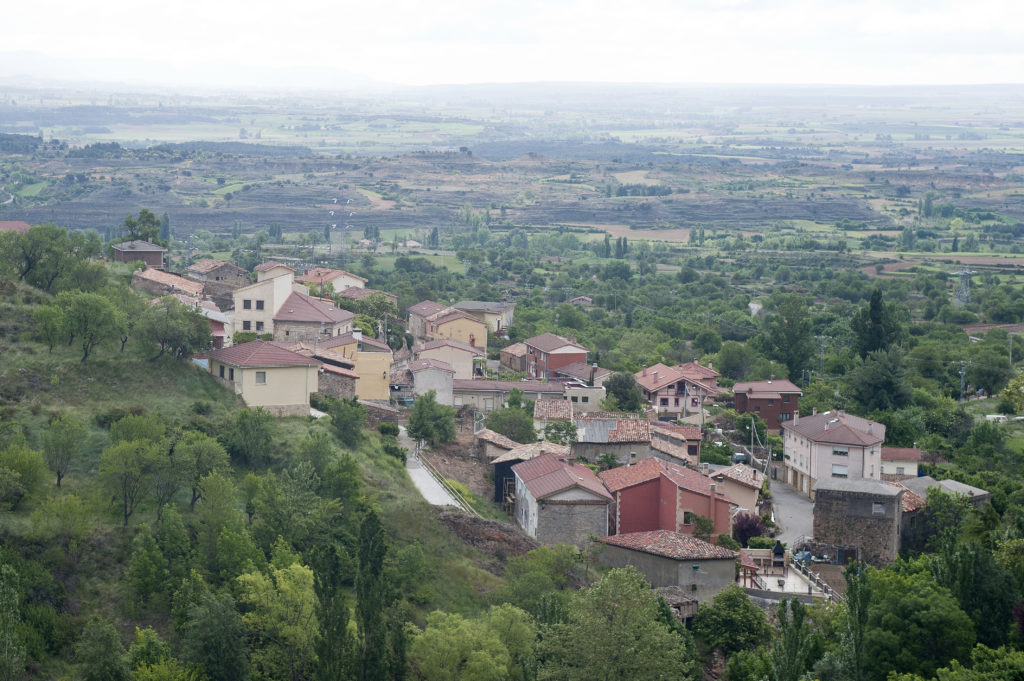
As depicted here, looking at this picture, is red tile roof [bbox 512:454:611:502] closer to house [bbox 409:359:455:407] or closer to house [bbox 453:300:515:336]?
house [bbox 409:359:455:407]

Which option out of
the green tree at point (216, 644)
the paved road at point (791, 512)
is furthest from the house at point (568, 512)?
the green tree at point (216, 644)

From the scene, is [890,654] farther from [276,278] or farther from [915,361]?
[915,361]

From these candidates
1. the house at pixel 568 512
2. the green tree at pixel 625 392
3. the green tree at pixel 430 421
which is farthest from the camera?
the green tree at pixel 625 392

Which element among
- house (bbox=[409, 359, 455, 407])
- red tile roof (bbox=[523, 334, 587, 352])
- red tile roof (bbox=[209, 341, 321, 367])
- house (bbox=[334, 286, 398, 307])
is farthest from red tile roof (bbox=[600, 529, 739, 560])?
house (bbox=[334, 286, 398, 307])

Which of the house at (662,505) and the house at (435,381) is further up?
the house at (435,381)

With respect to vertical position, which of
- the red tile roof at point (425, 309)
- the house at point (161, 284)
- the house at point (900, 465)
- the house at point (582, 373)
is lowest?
the house at point (900, 465)

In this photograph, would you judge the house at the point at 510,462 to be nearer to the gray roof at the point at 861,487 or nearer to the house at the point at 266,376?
the house at the point at 266,376

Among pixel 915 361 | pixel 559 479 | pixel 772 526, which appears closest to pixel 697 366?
pixel 915 361
